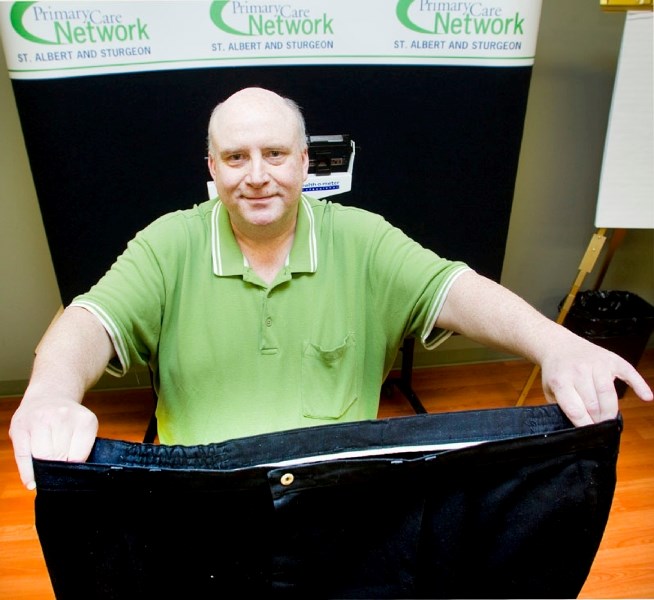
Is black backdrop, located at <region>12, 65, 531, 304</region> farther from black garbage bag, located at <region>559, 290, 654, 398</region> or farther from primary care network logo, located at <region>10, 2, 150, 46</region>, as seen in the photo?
black garbage bag, located at <region>559, 290, 654, 398</region>

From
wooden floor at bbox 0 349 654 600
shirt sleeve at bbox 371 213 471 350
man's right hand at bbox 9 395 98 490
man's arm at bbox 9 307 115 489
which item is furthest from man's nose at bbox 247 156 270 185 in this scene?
wooden floor at bbox 0 349 654 600

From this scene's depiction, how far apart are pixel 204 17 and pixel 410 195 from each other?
2.79 feet

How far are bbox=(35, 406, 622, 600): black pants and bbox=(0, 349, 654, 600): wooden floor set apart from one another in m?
1.15

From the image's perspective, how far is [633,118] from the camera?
5.93 feet

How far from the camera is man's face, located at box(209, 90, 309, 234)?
1124 mm

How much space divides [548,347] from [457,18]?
127 centimetres

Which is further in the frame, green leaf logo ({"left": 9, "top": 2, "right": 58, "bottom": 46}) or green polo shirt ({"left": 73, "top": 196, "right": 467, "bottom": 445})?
green leaf logo ({"left": 9, "top": 2, "right": 58, "bottom": 46})

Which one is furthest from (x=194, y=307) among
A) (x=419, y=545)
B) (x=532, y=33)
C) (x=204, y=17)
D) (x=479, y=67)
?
(x=532, y=33)

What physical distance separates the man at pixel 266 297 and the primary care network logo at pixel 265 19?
593 millimetres

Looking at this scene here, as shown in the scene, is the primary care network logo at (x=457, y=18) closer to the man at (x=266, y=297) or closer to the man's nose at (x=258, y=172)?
the man at (x=266, y=297)

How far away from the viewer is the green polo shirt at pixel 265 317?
3.76 ft

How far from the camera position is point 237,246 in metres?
1.18

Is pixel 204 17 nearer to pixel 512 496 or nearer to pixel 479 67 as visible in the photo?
pixel 479 67

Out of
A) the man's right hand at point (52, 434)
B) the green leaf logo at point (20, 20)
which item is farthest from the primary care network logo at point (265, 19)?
the man's right hand at point (52, 434)
